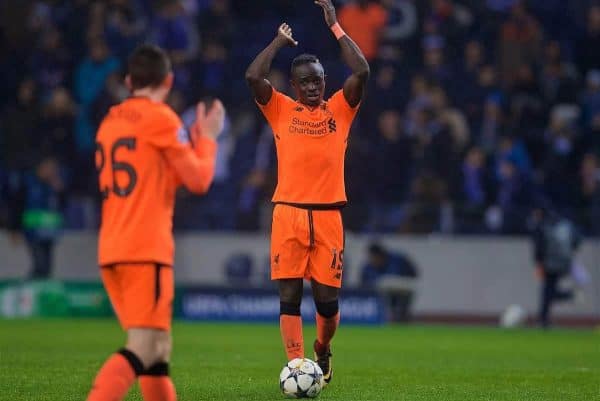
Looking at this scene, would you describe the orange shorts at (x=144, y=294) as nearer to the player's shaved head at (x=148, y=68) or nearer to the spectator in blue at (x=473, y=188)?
the player's shaved head at (x=148, y=68)

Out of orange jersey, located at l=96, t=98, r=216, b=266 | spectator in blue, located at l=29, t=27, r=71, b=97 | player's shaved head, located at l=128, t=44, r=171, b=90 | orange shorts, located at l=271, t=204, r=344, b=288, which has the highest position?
spectator in blue, located at l=29, t=27, r=71, b=97

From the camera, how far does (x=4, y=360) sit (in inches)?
513

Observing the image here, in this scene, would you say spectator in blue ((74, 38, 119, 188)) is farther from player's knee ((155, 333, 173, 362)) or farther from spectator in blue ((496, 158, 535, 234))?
player's knee ((155, 333, 173, 362))

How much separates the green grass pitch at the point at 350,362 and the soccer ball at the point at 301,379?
0.54 ft

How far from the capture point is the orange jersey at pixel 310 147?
34.0 feet

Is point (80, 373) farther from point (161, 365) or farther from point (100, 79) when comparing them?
point (100, 79)

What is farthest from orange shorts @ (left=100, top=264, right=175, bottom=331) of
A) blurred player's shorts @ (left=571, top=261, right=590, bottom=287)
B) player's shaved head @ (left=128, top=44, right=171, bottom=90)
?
blurred player's shorts @ (left=571, top=261, right=590, bottom=287)

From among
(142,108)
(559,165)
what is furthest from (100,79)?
(142,108)

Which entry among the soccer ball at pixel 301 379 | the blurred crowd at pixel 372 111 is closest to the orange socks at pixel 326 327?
the soccer ball at pixel 301 379

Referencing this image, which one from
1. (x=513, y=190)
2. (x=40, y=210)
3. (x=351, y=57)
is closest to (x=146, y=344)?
(x=351, y=57)

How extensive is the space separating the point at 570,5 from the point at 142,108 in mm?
20467

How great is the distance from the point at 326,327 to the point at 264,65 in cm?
222

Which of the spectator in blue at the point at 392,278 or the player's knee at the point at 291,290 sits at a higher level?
the player's knee at the point at 291,290

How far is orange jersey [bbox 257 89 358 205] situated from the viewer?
1037 centimetres
